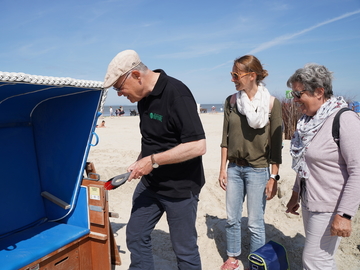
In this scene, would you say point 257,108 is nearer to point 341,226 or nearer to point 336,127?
point 336,127

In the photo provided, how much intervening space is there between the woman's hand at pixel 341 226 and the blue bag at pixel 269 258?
0.90m

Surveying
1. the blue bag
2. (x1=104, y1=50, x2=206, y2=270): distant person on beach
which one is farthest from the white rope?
the blue bag

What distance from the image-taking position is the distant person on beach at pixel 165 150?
2027mm

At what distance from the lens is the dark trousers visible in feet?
7.29

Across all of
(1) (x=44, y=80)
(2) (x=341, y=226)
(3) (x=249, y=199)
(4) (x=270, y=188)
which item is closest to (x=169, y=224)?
(3) (x=249, y=199)

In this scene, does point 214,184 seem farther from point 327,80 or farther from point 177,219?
point 327,80

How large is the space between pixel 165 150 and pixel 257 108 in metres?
0.92

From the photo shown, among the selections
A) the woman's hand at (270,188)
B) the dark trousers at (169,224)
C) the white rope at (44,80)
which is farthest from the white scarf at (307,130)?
the white rope at (44,80)

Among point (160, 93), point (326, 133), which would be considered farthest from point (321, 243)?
point (160, 93)

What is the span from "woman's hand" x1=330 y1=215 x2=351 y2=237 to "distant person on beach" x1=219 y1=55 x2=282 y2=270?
2.76 ft

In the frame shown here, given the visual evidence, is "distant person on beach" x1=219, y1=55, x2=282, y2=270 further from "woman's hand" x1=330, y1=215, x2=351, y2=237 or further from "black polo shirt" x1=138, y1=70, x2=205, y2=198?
"woman's hand" x1=330, y1=215, x2=351, y2=237

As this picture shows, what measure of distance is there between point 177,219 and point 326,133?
3.86 ft

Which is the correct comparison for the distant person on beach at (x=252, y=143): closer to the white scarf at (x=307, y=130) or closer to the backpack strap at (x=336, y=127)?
the white scarf at (x=307, y=130)

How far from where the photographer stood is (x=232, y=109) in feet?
9.28
